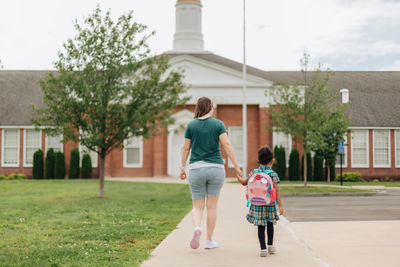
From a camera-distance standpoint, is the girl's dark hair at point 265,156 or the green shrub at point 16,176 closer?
the girl's dark hair at point 265,156

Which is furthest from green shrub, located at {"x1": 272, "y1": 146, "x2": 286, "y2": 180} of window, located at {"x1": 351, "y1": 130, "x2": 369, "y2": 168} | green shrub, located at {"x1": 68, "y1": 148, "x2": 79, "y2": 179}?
green shrub, located at {"x1": 68, "y1": 148, "x2": 79, "y2": 179}

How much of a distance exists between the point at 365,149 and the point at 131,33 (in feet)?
67.7

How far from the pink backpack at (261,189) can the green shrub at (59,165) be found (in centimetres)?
2641

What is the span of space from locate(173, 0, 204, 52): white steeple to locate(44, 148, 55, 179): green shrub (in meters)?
11.1

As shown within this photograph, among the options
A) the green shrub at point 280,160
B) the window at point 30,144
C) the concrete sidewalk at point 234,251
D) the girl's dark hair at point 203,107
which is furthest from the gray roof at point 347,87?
the girl's dark hair at point 203,107

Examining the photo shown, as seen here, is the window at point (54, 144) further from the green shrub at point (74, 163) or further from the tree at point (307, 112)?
the tree at point (307, 112)

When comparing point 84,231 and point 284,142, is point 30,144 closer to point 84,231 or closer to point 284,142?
point 284,142

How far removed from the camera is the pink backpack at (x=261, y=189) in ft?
21.5

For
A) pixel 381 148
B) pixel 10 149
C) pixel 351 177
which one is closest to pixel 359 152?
pixel 381 148

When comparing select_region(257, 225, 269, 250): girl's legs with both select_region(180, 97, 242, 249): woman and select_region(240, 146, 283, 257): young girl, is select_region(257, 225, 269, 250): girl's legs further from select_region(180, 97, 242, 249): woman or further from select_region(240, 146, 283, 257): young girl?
select_region(180, 97, 242, 249): woman

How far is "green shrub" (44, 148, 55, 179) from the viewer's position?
103ft

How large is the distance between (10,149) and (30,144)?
1280 millimetres

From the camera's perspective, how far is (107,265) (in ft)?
20.0

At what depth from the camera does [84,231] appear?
29.5 feet
